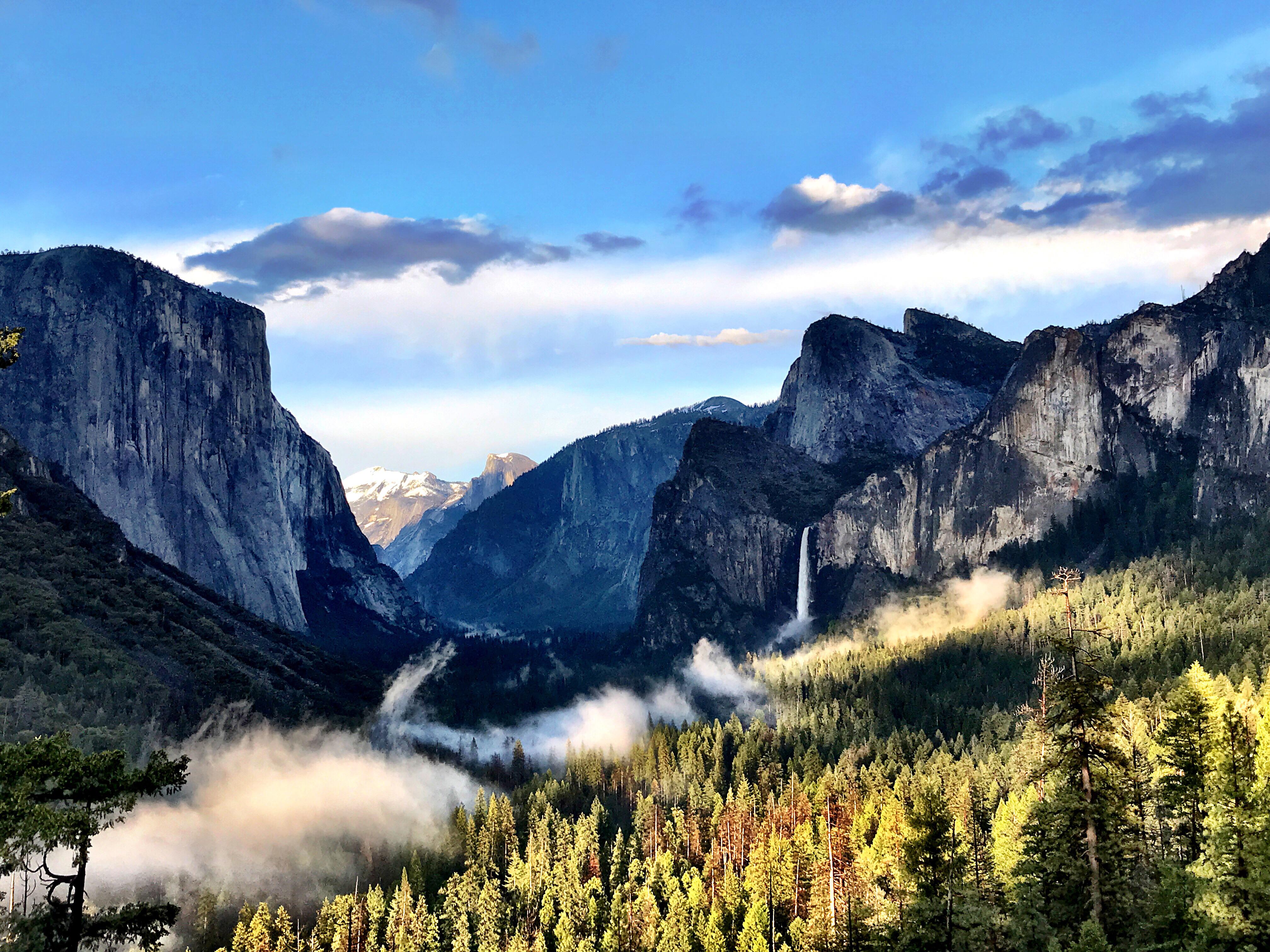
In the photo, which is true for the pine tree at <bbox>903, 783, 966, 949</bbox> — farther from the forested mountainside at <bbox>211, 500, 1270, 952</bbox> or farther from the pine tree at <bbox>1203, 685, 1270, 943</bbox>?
the pine tree at <bbox>1203, 685, 1270, 943</bbox>

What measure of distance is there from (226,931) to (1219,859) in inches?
5036

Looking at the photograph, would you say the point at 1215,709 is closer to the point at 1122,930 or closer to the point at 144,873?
the point at 1122,930

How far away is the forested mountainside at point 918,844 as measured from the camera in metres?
51.2

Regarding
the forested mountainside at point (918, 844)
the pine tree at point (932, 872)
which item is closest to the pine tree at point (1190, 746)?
the forested mountainside at point (918, 844)

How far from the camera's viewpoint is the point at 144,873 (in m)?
155

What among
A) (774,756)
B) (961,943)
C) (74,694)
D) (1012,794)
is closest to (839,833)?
(1012,794)

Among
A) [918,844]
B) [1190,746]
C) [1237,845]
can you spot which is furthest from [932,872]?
[1237,845]

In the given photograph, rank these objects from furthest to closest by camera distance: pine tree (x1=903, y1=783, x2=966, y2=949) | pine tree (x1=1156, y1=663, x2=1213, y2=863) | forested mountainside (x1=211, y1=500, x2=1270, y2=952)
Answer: pine tree (x1=903, y1=783, x2=966, y2=949) → pine tree (x1=1156, y1=663, x2=1213, y2=863) → forested mountainside (x1=211, y1=500, x2=1270, y2=952)

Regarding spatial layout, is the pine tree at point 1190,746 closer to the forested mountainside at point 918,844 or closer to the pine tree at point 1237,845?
the forested mountainside at point 918,844

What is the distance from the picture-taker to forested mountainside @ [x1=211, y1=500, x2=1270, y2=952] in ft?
168

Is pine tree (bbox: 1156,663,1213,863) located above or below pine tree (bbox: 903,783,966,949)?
above

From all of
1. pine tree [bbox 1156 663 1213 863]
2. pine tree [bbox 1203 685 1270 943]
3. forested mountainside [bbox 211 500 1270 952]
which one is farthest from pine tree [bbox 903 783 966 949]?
pine tree [bbox 1203 685 1270 943]

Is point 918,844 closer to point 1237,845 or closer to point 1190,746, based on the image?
point 1190,746

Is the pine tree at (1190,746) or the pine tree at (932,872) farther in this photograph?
the pine tree at (932,872)
